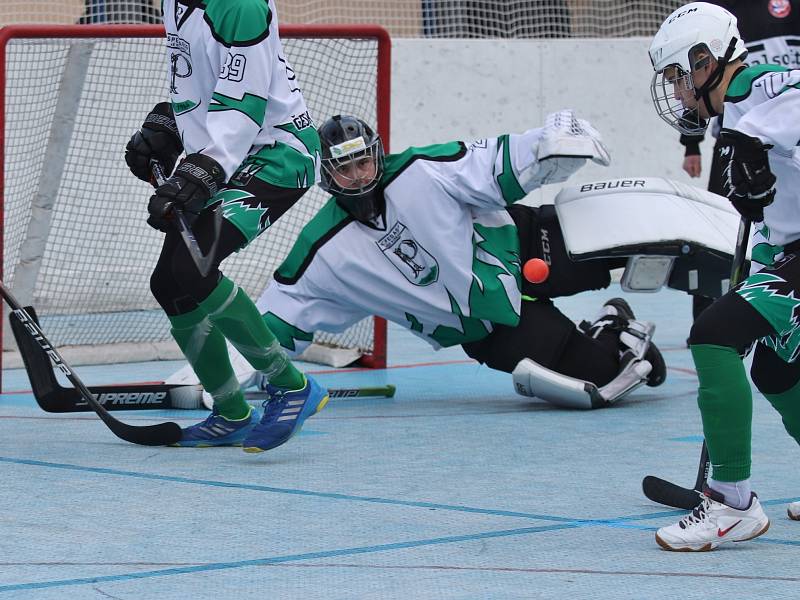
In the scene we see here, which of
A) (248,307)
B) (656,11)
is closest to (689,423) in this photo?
(248,307)

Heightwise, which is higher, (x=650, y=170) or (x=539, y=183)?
(x=539, y=183)

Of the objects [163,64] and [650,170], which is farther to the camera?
[650,170]

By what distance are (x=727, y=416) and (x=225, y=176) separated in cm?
131

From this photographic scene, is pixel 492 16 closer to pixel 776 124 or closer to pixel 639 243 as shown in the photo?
pixel 639 243

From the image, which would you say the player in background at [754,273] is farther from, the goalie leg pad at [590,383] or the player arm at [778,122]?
the goalie leg pad at [590,383]

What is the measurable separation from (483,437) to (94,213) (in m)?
2.78

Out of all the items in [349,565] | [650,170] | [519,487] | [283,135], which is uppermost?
[283,135]

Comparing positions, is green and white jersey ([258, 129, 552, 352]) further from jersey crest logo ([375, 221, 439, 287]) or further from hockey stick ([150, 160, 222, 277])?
hockey stick ([150, 160, 222, 277])

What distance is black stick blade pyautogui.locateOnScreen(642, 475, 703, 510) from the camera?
2889 millimetres

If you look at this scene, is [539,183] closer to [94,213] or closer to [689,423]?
[689,423]

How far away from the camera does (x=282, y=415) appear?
3514mm

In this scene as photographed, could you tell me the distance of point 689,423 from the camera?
4.09m

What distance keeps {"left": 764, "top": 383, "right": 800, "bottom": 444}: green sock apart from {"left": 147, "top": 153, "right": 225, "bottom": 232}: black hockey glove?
1.31 meters

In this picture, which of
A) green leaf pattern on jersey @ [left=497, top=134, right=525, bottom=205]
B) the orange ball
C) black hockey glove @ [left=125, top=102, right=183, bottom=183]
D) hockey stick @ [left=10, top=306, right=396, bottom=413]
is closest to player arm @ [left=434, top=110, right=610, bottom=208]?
green leaf pattern on jersey @ [left=497, top=134, right=525, bottom=205]
